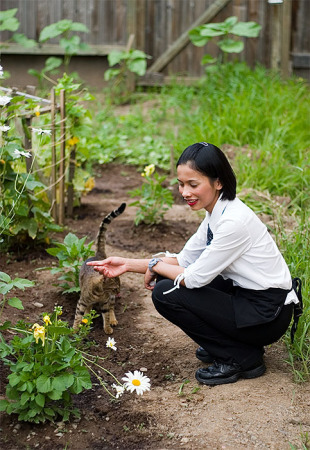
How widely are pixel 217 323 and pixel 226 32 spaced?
21.9 ft

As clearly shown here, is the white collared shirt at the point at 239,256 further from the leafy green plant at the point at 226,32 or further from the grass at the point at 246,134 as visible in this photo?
the leafy green plant at the point at 226,32

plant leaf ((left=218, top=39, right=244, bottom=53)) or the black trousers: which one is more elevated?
plant leaf ((left=218, top=39, right=244, bottom=53))

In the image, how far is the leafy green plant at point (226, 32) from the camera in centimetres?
924

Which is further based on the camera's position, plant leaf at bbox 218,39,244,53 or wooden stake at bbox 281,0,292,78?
wooden stake at bbox 281,0,292,78

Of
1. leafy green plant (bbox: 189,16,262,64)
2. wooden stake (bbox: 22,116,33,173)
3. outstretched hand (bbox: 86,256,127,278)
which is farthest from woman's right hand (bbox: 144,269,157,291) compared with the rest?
leafy green plant (bbox: 189,16,262,64)

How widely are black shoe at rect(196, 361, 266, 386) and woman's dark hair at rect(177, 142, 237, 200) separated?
2.97 feet

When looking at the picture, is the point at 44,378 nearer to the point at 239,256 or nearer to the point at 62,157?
the point at 239,256

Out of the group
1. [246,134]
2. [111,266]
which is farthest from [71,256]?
[246,134]

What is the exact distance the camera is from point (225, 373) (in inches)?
134

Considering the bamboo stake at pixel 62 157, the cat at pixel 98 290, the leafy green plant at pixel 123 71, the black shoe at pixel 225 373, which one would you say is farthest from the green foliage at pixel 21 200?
the leafy green plant at pixel 123 71

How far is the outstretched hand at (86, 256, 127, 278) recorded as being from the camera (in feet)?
11.2

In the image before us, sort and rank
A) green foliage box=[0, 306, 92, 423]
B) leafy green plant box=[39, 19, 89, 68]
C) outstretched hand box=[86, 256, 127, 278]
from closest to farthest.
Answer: green foliage box=[0, 306, 92, 423], outstretched hand box=[86, 256, 127, 278], leafy green plant box=[39, 19, 89, 68]

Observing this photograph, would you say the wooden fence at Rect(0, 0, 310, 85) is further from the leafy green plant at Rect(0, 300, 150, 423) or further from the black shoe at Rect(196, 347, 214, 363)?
the leafy green plant at Rect(0, 300, 150, 423)

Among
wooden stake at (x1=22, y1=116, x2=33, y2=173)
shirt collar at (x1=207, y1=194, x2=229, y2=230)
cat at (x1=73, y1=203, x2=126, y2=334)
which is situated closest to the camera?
shirt collar at (x1=207, y1=194, x2=229, y2=230)
